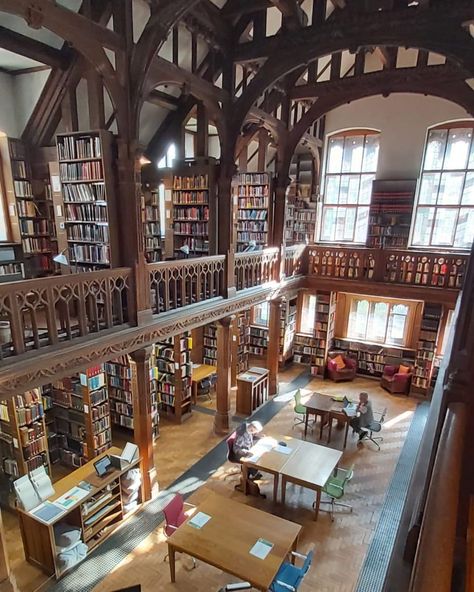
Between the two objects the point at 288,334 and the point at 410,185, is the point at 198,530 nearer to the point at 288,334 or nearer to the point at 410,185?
the point at 288,334

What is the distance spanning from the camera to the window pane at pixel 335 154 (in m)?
10.8

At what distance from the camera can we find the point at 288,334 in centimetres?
1077

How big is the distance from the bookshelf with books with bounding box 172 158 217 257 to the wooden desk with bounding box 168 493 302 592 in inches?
167

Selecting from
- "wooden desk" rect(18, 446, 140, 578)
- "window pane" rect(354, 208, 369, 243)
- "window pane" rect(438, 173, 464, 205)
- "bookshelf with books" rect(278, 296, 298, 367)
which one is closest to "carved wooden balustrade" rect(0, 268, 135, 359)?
"wooden desk" rect(18, 446, 140, 578)

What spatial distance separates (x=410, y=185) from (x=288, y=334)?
493 cm

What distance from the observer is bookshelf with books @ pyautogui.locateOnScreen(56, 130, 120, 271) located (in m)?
4.86

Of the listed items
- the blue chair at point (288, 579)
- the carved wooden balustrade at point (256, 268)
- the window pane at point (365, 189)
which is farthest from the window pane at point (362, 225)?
the blue chair at point (288, 579)

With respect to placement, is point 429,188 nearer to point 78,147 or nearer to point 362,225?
point 362,225

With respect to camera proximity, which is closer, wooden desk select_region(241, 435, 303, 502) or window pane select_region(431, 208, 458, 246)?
wooden desk select_region(241, 435, 303, 502)

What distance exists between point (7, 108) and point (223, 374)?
596 centimetres

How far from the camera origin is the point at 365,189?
10.6m

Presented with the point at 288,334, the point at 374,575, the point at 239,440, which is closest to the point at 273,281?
the point at 288,334

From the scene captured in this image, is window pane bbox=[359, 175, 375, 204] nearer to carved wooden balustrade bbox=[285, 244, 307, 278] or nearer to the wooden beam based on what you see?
carved wooden balustrade bbox=[285, 244, 307, 278]

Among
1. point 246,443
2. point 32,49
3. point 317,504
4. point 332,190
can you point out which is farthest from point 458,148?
point 32,49
